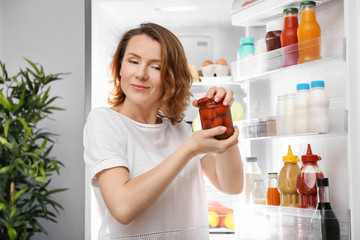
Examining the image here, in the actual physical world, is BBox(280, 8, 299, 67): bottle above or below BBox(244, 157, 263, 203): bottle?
above

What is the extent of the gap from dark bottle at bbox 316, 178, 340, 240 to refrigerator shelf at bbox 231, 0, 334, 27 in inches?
26.1

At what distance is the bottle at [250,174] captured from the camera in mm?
1752

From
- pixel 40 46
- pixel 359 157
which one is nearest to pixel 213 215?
pixel 359 157

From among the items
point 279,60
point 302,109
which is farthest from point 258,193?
point 279,60

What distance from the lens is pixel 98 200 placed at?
4.13ft

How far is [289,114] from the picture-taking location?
1.52m

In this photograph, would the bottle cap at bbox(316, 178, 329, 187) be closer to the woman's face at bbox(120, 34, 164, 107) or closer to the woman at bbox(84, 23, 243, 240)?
the woman at bbox(84, 23, 243, 240)

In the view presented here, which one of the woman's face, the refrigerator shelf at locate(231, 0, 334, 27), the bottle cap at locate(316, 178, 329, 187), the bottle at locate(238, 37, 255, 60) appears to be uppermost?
the refrigerator shelf at locate(231, 0, 334, 27)

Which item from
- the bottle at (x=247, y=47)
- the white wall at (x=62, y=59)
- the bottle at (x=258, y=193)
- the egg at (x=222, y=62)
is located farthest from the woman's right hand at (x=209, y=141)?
the white wall at (x=62, y=59)

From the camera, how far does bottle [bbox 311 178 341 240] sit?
1348 millimetres

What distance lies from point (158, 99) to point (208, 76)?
0.99 m

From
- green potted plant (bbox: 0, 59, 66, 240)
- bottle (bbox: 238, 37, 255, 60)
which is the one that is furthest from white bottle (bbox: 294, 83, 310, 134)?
green potted plant (bbox: 0, 59, 66, 240)

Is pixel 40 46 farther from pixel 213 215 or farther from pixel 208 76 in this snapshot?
pixel 213 215

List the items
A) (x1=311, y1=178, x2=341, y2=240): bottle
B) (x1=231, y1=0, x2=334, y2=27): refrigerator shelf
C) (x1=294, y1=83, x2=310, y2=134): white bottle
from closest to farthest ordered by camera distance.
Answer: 1. (x1=311, y1=178, x2=341, y2=240): bottle
2. (x1=294, y1=83, x2=310, y2=134): white bottle
3. (x1=231, y1=0, x2=334, y2=27): refrigerator shelf
